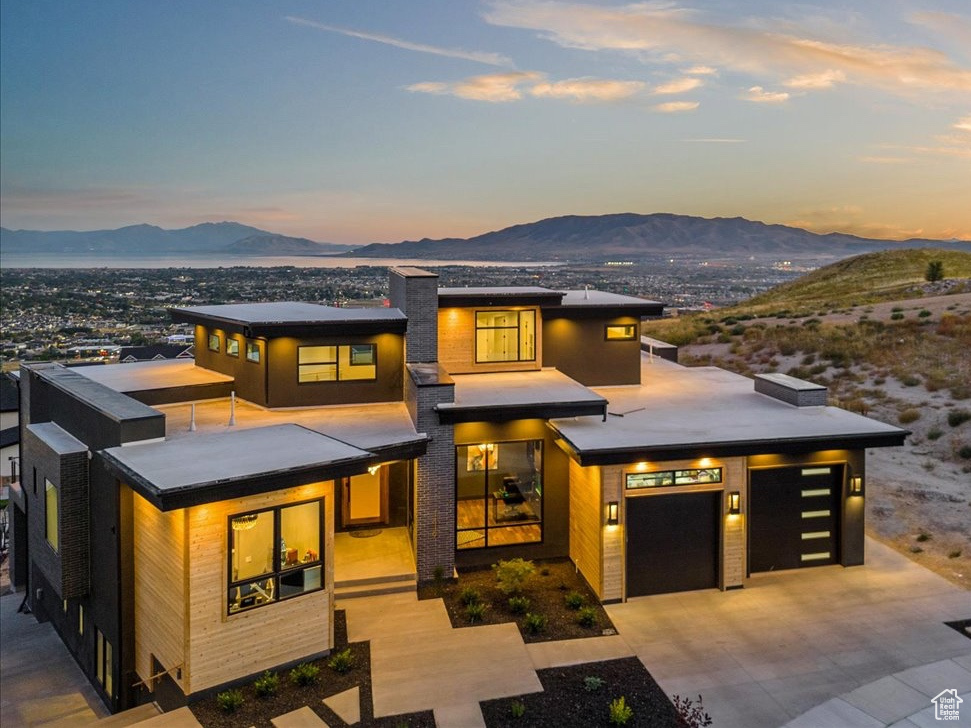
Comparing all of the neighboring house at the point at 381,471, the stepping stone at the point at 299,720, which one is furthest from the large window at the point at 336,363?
the stepping stone at the point at 299,720

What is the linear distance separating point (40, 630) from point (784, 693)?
1586 centimetres

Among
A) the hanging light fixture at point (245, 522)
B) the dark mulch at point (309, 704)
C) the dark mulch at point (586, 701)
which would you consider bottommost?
the dark mulch at point (309, 704)

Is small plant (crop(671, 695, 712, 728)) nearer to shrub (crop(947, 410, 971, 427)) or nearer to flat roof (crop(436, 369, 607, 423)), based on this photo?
flat roof (crop(436, 369, 607, 423))

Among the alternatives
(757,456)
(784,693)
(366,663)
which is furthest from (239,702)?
(757,456)

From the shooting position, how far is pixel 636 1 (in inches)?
990

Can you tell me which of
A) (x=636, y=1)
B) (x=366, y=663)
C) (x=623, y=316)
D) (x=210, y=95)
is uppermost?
(x=210, y=95)

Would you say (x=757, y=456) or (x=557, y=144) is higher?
(x=557, y=144)

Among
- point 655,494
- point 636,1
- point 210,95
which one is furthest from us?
point 210,95

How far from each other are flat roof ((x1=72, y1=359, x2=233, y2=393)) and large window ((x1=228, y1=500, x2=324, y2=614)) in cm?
751

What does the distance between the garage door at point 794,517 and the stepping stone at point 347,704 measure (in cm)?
822

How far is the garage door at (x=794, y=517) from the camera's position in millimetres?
12039

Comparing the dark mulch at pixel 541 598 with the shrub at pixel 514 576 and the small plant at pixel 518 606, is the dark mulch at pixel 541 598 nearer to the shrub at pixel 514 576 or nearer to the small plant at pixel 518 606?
the small plant at pixel 518 606

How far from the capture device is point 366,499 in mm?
14539

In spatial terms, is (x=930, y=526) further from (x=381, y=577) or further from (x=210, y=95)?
(x=210, y=95)
